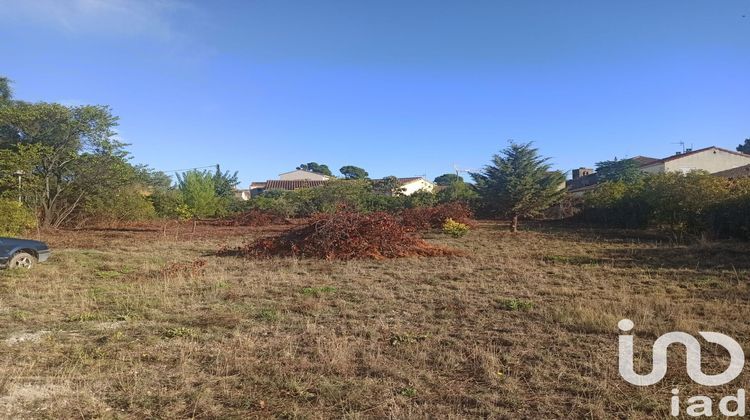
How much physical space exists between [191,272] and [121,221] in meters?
18.1

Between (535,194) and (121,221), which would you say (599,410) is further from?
(121,221)

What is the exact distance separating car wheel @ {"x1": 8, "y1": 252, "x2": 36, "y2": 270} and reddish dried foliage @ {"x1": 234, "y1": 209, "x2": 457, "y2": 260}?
4746 mm

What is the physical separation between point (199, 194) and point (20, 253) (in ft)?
57.8

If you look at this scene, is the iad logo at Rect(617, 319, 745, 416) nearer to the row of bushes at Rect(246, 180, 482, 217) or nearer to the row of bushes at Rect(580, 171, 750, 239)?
the row of bushes at Rect(580, 171, 750, 239)

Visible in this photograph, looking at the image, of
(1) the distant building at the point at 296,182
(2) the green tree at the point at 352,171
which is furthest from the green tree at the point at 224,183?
(2) the green tree at the point at 352,171

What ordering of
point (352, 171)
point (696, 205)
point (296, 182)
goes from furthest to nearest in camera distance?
point (352, 171) < point (296, 182) < point (696, 205)

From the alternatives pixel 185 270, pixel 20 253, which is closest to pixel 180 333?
pixel 185 270

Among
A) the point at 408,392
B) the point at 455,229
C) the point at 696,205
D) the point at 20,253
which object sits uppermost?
the point at 696,205

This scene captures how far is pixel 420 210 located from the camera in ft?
71.9

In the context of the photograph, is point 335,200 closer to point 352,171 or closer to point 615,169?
point 615,169

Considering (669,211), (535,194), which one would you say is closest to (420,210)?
(535,194)

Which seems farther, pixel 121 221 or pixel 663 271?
pixel 121 221

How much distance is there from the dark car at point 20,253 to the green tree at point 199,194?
15.1 metres

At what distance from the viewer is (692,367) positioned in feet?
12.9
